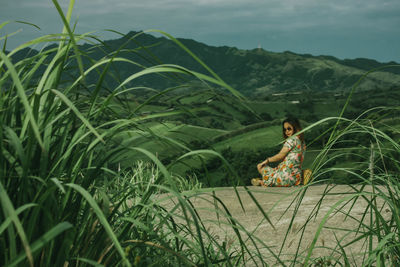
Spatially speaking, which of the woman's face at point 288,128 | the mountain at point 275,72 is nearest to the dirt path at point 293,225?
the woman's face at point 288,128

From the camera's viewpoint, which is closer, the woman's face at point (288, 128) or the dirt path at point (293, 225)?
the dirt path at point (293, 225)

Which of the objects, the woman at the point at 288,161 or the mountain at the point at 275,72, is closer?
the woman at the point at 288,161

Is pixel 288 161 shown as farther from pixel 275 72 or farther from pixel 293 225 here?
pixel 275 72

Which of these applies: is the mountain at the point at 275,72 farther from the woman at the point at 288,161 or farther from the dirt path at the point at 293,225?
the dirt path at the point at 293,225

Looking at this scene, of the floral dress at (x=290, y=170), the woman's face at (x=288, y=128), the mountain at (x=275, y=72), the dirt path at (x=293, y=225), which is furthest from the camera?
the mountain at (x=275, y=72)

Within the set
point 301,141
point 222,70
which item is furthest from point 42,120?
point 222,70

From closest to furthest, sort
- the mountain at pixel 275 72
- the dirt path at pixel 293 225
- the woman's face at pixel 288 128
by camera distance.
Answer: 1. the dirt path at pixel 293 225
2. the woman's face at pixel 288 128
3. the mountain at pixel 275 72

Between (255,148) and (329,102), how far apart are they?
1331 inches

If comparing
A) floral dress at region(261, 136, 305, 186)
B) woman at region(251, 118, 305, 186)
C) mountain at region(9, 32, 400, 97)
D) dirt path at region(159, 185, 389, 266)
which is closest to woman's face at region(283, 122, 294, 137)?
woman at region(251, 118, 305, 186)

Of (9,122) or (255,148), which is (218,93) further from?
(255,148)

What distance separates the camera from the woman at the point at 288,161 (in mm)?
6297

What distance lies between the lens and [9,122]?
5.11ft

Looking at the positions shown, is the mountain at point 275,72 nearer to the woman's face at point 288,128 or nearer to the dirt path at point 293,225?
the woman's face at point 288,128

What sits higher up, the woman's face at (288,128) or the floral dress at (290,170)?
the woman's face at (288,128)
